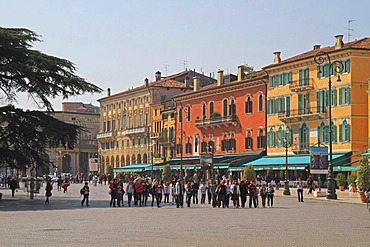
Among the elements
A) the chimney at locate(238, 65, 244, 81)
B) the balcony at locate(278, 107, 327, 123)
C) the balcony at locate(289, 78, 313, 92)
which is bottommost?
the balcony at locate(278, 107, 327, 123)

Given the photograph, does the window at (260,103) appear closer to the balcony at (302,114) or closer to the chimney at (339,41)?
the balcony at (302,114)

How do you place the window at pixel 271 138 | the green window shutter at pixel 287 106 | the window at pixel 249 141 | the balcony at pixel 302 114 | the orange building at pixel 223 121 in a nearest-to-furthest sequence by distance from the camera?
1. the balcony at pixel 302 114
2. the green window shutter at pixel 287 106
3. the window at pixel 271 138
4. the orange building at pixel 223 121
5. the window at pixel 249 141

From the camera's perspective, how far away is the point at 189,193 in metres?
41.0

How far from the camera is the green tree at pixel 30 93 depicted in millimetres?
45250

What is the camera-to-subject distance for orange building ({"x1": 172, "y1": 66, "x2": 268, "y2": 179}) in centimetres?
8394

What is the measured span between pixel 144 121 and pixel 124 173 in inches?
336

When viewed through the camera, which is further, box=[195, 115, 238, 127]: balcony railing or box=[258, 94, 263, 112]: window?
box=[195, 115, 238, 127]: balcony railing

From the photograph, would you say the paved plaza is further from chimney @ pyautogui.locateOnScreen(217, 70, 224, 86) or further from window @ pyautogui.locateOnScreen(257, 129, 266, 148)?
chimney @ pyautogui.locateOnScreen(217, 70, 224, 86)

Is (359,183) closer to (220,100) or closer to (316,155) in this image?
(316,155)

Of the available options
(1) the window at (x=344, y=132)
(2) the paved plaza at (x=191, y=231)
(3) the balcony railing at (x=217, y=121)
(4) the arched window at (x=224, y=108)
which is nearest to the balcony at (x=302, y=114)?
(1) the window at (x=344, y=132)

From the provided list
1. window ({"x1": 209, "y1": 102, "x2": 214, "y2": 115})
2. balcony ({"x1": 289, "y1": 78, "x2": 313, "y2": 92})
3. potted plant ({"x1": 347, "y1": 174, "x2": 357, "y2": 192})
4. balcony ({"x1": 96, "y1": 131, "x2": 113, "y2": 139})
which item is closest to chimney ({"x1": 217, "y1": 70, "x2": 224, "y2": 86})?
window ({"x1": 209, "y1": 102, "x2": 214, "y2": 115})

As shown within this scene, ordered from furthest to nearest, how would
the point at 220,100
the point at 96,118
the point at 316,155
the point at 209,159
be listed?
the point at 96,118 < the point at 220,100 < the point at 209,159 < the point at 316,155

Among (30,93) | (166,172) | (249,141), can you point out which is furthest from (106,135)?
(30,93)

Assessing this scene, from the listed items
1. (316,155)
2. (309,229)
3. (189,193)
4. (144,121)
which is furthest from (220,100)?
(309,229)
